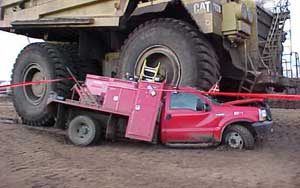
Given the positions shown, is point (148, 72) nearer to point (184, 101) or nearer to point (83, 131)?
point (184, 101)

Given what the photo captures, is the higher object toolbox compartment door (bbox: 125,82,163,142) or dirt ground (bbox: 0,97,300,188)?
toolbox compartment door (bbox: 125,82,163,142)

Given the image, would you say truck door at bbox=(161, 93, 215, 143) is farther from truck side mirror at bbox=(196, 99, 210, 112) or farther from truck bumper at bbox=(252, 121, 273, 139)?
truck bumper at bbox=(252, 121, 273, 139)

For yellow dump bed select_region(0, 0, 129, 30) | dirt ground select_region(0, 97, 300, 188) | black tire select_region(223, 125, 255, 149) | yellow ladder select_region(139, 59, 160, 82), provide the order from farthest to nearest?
yellow dump bed select_region(0, 0, 129, 30), yellow ladder select_region(139, 59, 160, 82), black tire select_region(223, 125, 255, 149), dirt ground select_region(0, 97, 300, 188)

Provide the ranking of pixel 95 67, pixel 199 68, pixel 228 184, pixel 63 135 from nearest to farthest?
1. pixel 228 184
2. pixel 199 68
3. pixel 63 135
4. pixel 95 67

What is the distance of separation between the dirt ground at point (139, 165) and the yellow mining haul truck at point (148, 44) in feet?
4.76

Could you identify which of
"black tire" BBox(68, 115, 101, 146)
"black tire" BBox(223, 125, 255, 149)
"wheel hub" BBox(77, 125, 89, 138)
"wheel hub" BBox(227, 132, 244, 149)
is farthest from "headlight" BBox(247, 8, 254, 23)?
"wheel hub" BBox(77, 125, 89, 138)

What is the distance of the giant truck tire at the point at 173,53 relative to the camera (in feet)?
32.0

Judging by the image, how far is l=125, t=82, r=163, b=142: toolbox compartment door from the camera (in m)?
10.0

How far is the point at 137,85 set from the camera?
1025cm

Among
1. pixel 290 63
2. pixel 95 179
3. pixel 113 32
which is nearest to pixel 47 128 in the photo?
pixel 113 32

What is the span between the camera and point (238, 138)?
9812mm

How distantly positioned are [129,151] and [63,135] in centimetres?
231

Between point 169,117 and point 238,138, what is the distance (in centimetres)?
145

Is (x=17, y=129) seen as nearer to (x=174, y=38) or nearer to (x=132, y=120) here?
(x=132, y=120)
